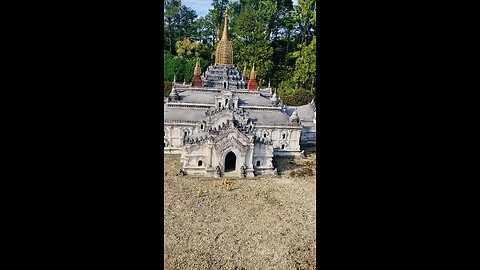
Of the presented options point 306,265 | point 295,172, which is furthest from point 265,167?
point 306,265

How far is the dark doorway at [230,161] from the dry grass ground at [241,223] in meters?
0.78

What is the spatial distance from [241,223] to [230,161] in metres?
3.35

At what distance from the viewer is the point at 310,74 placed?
67.6ft

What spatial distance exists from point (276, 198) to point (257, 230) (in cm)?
176

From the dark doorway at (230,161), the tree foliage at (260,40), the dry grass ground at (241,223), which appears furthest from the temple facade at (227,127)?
the tree foliage at (260,40)

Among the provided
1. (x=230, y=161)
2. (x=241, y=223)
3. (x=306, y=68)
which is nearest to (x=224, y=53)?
(x=306, y=68)

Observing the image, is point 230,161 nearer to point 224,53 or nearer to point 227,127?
point 227,127

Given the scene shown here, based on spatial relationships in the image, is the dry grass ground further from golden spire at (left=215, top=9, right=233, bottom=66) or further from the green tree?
the green tree

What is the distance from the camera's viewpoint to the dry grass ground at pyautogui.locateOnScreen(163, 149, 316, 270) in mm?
5922

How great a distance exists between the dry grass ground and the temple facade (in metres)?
0.65

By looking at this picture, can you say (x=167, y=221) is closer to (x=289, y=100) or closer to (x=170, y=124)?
(x=170, y=124)

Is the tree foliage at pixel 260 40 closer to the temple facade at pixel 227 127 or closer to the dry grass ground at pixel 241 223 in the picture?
the temple facade at pixel 227 127

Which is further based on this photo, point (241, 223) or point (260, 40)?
point (260, 40)

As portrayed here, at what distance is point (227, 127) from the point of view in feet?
32.1
